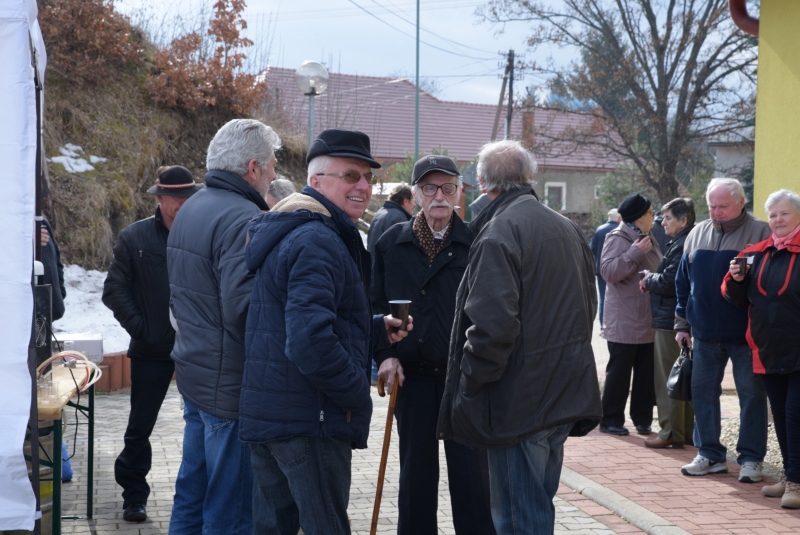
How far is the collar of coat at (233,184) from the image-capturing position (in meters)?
4.04

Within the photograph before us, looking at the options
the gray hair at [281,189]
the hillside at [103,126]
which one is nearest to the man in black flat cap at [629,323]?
the gray hair at [281,189]

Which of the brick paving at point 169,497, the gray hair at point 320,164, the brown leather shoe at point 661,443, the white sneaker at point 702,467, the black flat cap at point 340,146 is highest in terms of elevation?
the black flat cap at point 340,146

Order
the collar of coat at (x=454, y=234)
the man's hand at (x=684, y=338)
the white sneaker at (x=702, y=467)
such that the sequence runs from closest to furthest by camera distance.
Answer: the collar of coat at (x=454, y=234) < the white sneaker at (x=702, y=467) < the man's hand at (x=684, y=338)

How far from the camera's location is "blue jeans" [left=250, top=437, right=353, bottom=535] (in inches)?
126

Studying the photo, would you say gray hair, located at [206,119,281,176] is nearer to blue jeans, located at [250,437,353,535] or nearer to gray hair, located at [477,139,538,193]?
gray hair, located at [477,139,538,193]

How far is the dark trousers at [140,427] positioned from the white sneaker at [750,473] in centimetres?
404

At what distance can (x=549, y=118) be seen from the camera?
2792 cm

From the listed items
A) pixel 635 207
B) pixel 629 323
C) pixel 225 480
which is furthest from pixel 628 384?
pixel 225 480

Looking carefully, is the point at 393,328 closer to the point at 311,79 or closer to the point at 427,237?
the point at 427,237

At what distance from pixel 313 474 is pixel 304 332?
0.57m

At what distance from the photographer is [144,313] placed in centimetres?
542

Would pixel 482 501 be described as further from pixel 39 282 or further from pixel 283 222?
pixel 39 282

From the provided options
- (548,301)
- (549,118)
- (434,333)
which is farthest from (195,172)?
(549,118)

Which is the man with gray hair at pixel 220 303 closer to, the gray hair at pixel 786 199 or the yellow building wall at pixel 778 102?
the gray hair at pixel 786 199
